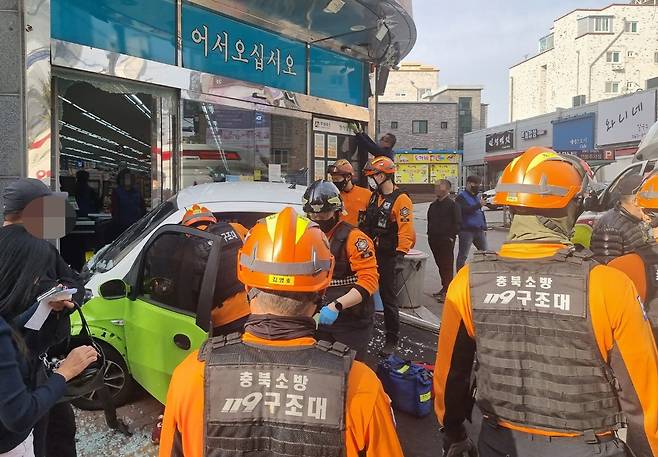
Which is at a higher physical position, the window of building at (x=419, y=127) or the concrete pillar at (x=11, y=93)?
the window of building at (x=419, y=127)

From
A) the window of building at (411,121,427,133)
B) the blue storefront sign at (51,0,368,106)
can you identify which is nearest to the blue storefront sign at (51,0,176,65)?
the blue storefront sign at (51,0,368,106)

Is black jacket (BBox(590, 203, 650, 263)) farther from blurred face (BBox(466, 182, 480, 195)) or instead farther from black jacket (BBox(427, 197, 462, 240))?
blurred face (BBox(466, 182, 480, 195))

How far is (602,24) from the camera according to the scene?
55688 millimetres

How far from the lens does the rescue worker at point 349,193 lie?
647cm

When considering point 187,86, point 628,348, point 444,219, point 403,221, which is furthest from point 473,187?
point 628,348

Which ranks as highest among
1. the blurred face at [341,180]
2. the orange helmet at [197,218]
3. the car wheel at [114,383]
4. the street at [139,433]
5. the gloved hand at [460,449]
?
the blurred face at [341,180]

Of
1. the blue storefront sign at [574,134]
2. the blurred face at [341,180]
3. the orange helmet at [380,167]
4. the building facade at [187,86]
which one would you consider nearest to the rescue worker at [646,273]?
the orange helmet at [380,167]

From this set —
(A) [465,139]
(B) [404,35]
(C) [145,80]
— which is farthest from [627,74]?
(C) [145,80]

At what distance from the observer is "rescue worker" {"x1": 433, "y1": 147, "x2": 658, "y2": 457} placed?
1970 millimetres

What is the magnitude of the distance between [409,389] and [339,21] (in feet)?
21.5

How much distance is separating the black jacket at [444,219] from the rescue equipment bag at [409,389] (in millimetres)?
4235

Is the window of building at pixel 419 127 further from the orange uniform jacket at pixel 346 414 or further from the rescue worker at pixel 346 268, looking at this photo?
the orange uniform jacket at pixel 346 414

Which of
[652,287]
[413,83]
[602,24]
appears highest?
[602,24]

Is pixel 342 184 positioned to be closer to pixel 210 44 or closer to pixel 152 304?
pixel 210 44
